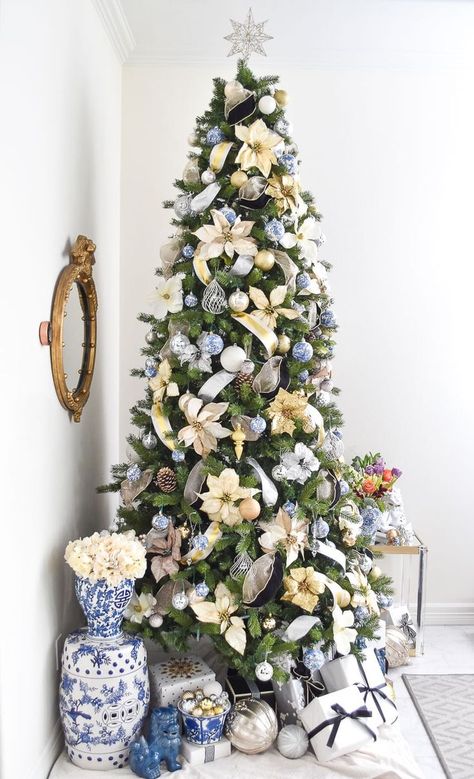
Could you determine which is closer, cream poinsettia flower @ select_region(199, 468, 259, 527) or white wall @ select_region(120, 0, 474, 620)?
cream poinsettia flower @ select_region(199, 468, 259, 527)

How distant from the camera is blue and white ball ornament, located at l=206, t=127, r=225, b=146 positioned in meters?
2.46

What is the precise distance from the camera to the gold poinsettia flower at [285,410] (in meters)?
2.44

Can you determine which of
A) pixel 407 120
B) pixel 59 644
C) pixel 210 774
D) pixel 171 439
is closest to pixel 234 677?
pixel 210 774

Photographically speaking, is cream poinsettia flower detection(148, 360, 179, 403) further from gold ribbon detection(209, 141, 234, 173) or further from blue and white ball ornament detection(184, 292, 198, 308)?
gold ribbon detection(209, 141, 234, 173)

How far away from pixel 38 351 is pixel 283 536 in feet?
3.14

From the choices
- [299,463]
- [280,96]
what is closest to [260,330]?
[299,463]

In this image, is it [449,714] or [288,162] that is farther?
[449,714]

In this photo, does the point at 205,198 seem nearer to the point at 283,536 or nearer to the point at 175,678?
the point at 283,536

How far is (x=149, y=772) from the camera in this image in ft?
7.34

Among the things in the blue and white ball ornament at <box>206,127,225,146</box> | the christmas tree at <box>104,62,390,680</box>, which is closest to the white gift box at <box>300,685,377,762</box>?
the christmas tree at <box>104,62,390,680</box>

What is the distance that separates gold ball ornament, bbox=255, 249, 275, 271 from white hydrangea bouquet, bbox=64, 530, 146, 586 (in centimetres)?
96

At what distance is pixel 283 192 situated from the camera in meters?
2.50

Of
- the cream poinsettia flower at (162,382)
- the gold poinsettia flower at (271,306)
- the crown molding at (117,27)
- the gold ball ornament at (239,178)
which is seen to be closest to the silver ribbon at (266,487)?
the cream poinsettia flower at (162,382)

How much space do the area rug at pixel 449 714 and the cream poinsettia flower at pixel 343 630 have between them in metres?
0.55
